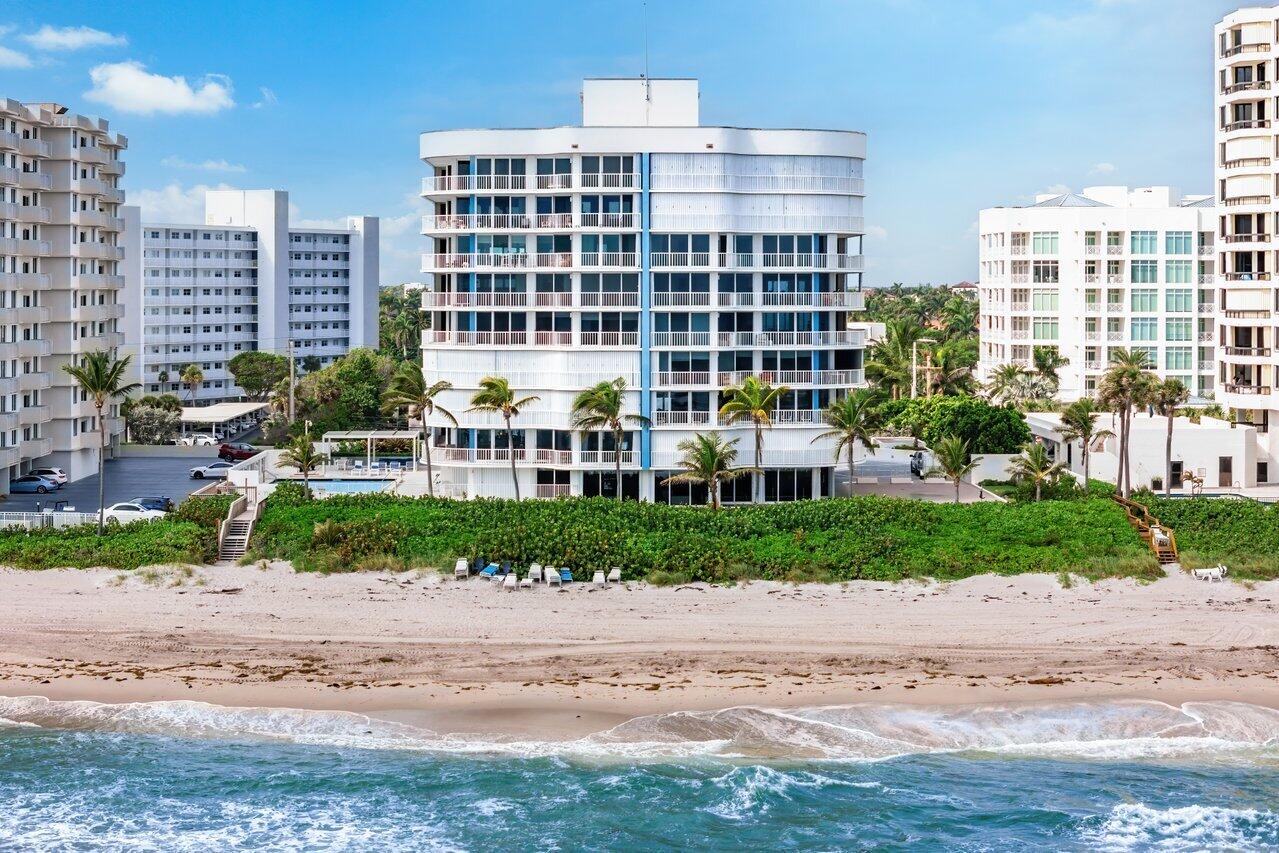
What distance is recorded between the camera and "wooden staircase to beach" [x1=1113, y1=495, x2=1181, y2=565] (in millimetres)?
54094

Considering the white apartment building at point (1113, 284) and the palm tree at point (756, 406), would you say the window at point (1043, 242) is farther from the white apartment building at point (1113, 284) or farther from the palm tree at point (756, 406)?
the palm tree at point (756, 406)

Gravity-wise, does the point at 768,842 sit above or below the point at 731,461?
below

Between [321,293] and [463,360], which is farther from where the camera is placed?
[321,293]

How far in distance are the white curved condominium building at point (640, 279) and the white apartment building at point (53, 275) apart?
22.3m

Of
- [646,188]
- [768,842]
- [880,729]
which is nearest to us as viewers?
[768,842]

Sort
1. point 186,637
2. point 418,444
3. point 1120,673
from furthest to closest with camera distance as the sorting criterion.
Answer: point 418,444
point 186,637
point 1120,673

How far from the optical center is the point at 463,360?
66062 mm

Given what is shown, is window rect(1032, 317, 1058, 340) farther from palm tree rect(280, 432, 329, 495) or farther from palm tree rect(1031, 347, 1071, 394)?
palm tree rect(280, 432, 329, 495)

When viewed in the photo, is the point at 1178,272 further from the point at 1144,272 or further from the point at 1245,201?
the point at 1245,201

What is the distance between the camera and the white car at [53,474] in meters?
76.1

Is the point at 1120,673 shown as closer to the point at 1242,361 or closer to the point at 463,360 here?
the point at 463,360

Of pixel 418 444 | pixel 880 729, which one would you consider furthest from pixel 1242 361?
pixel 880 729

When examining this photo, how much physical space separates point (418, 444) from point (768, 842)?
4331 centimetres

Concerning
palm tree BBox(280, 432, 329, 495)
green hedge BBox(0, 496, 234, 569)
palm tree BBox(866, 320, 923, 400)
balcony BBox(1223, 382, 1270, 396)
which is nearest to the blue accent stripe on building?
palm tree BBox(280, 432, 329, 495)
